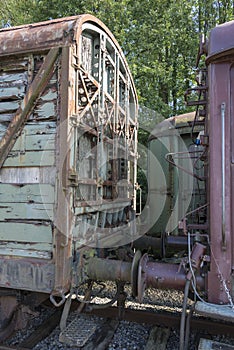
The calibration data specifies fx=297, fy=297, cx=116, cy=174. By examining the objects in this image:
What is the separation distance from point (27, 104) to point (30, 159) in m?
0.56

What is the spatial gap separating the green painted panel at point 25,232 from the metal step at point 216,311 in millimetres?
1479

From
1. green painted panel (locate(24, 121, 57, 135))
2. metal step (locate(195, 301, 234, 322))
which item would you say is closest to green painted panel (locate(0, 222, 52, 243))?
green painted panel (locate(24, 121, 57, 135))

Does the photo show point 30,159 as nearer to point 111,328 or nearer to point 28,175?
point 28,175

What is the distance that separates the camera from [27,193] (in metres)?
3.03

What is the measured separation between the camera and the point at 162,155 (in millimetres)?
6844

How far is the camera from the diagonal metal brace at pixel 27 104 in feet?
9.73

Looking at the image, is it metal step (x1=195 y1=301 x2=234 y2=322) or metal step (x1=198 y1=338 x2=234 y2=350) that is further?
metal step (x1=198 y1=338 x2=234 y2=350)

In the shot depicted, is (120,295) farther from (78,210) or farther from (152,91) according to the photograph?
(152,91)

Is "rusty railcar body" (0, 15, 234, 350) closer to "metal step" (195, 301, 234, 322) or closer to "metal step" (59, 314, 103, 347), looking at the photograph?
"metal step" (195, 301, 234, 322)

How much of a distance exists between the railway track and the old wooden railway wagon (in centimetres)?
49

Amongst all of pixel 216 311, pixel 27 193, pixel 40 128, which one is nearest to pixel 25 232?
pixel 27 193

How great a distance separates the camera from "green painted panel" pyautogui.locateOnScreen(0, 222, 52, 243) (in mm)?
2912

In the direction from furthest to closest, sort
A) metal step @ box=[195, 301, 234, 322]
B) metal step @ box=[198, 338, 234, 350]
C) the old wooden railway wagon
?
the old wooden railway wagon
metal step @ box=[198, 338, 234, 350]
metal step @ box=[195, 301, 234, 322]

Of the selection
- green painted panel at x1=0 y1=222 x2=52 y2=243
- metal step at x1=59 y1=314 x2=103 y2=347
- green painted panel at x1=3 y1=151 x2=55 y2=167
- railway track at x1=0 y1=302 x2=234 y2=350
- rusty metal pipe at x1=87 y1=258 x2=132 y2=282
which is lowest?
railway track at x1=0 y1=302 x2=234 y2=350
